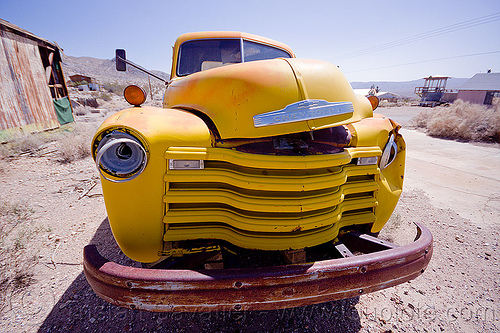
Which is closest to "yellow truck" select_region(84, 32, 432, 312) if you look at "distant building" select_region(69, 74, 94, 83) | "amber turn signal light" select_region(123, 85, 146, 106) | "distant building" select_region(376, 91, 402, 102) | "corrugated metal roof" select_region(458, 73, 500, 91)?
"amber turn signal light" select_region(123, 85, 146, 106)

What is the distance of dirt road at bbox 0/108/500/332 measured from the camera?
73.5 inches

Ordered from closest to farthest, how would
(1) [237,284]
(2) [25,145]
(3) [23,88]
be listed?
(1) [237,284] < (2) [25,145] < (3) [23,88]

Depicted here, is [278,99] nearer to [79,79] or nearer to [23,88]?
[23,88]

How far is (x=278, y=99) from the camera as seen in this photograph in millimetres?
1475

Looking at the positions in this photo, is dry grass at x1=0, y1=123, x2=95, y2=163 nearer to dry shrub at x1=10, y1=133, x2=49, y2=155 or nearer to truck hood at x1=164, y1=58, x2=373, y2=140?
dry shrub at x1=10, y1=133, x2=49, y2=155

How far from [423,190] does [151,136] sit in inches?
198

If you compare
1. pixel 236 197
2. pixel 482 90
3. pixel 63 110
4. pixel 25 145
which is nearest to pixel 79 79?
pixel 63 110

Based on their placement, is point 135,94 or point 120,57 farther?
point 120,57

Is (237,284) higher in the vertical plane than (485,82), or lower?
lower

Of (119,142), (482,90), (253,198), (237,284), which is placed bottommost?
(237,284)

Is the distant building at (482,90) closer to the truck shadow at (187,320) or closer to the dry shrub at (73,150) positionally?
the truck shadow at (187,320)

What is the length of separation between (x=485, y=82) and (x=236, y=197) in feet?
162

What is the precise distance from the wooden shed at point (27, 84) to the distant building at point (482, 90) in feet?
143

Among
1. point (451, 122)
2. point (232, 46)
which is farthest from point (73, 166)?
point (451, 122)
